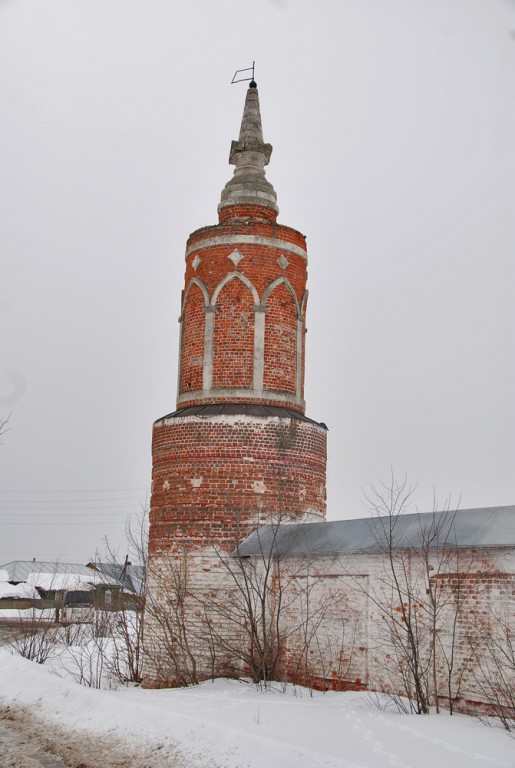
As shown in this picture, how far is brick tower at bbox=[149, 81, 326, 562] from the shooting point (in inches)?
555

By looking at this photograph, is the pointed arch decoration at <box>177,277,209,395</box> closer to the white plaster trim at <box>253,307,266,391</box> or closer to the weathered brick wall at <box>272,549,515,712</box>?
the white plaster trim at <box>253,307,266,391</box>

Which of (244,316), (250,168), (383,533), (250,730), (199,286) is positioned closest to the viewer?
(250,730)

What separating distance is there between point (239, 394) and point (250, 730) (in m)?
7.45

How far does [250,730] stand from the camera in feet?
27.2

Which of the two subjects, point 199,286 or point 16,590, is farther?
point 16,590

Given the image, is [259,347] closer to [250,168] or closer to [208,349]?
[208,349]

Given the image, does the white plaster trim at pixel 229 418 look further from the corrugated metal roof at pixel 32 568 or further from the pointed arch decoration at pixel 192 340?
the corrugated metal roof at pixel 32 568

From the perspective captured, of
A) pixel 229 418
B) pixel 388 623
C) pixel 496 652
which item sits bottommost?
pixel 496 652

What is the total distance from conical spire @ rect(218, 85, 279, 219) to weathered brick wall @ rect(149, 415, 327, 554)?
4.64 m

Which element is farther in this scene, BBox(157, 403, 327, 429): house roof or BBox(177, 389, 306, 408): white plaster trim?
BBox(177, 389, 306, 408): white plaster trim

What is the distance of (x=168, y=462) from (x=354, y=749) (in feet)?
25.4

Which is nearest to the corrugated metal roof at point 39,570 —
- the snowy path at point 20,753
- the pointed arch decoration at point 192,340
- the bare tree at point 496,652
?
the pointed arch decoration at point 192,340

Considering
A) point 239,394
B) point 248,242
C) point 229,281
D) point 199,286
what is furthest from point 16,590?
point 248,242

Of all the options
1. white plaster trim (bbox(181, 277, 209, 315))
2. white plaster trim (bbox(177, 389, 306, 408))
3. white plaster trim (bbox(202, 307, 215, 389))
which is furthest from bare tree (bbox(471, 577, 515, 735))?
white plaster trim (bbox(181, 277, 209, 315))
